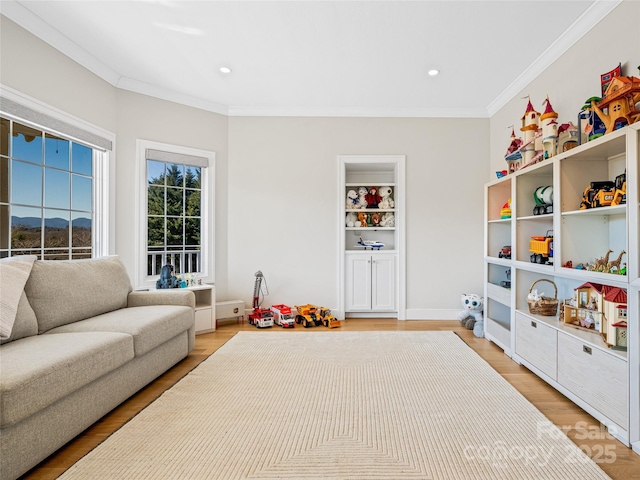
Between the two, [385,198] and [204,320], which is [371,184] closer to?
[385,198]

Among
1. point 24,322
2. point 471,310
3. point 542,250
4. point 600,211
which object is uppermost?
point 600,211

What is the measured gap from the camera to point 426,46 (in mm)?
3047

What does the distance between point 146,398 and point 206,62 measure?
9.59ft

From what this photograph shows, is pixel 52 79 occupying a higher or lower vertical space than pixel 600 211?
higher

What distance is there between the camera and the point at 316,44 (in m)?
3.04

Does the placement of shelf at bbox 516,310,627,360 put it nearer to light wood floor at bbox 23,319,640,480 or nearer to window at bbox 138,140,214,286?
light wood floor at bbox 23,319,640,480

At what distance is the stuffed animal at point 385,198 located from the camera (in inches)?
187

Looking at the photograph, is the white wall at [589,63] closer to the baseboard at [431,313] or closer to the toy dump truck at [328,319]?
the baseboard at [431,313]

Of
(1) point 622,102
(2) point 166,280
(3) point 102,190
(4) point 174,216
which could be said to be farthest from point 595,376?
(3) point 102,190

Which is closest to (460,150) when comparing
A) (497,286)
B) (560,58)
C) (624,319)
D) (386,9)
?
(560,58)

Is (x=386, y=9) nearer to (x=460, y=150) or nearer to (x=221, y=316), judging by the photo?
(x=460, y=150)

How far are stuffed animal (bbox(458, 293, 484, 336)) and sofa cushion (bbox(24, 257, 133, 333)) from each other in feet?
11.5

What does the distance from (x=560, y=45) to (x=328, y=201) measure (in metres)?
2.72

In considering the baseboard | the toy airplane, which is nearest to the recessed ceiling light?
the toy airplane
